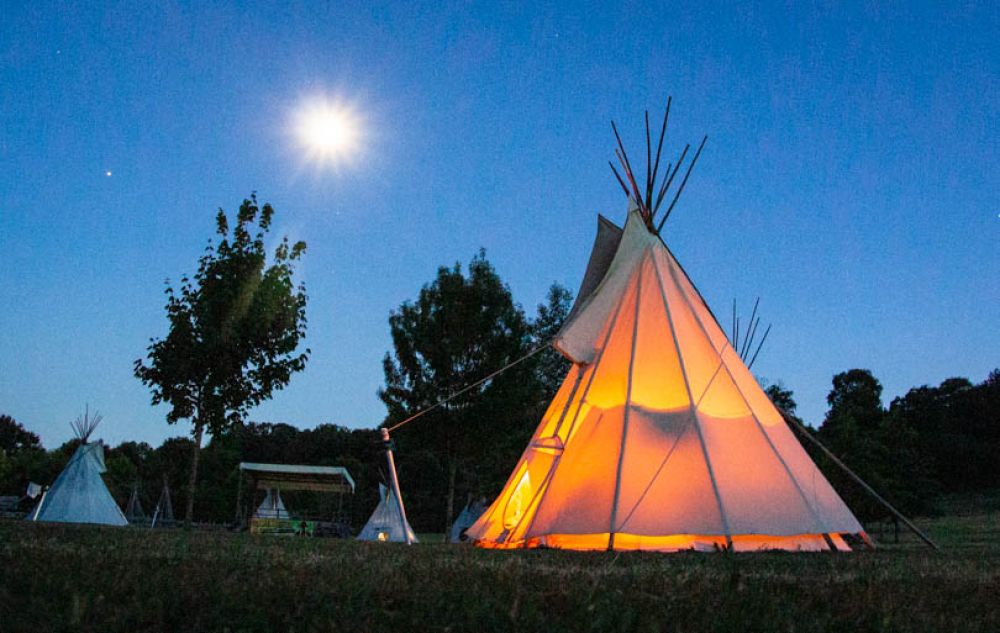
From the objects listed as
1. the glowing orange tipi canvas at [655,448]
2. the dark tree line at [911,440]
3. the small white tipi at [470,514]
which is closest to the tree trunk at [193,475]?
the glowing orange tipi canvas at [655,448]

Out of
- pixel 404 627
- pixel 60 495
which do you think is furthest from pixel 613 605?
pixel 60 495

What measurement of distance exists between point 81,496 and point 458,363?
482 inches

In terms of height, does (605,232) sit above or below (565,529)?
above

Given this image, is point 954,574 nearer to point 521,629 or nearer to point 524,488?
point 521,629

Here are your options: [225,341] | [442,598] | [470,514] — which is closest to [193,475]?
[225,341]

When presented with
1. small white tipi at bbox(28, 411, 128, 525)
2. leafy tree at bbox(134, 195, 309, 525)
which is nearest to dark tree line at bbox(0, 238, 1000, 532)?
leafy tree at bbox(134, 195, 309, 525)

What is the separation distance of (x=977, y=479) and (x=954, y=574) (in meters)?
48.6

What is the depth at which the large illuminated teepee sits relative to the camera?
8484mm

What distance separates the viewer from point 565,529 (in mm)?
8703

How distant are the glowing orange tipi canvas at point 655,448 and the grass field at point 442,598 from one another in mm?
4142

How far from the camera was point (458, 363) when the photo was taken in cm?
2442

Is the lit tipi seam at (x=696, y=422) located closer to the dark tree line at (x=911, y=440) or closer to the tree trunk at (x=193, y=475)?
the tree trunk at (x=193, y=475)

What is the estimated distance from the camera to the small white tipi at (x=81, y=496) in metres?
21.6

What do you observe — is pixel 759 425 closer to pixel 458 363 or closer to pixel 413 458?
pixel 458 363
